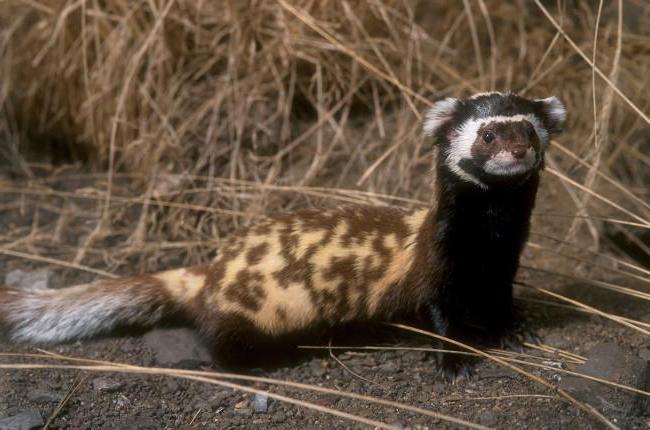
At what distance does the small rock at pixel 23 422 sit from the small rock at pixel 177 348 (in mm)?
595

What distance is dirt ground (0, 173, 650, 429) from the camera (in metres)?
2.55

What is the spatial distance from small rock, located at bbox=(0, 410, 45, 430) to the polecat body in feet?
1.82

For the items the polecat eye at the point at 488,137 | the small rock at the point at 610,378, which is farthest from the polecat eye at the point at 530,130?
the small rock at the point at 610,378

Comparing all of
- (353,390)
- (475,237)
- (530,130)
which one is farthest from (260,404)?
(530,130)

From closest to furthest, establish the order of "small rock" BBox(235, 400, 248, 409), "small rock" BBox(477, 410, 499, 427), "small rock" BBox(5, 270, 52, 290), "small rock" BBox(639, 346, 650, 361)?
"small rock" BBox(477, 410, 499, 427) < "small rock" BBox(235, 400, 248, 409) < "small rock" BBox(639, 346, 650, 361) < "small rock" BBox(5, 270, 52, 290)

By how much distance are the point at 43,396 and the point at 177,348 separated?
1.89 feet

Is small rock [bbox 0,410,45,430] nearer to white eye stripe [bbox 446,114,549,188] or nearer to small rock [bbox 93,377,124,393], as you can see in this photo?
small rock [bbox 93,377,124,393]

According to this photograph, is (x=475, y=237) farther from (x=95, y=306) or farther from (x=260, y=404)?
(x=95, y=306)

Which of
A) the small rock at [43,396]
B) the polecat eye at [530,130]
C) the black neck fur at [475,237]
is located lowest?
the small rock at [43,396]

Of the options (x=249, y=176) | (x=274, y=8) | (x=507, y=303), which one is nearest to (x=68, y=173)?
(x=249, y=176)

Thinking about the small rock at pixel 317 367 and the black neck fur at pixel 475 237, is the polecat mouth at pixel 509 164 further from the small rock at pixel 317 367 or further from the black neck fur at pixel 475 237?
the small rock at pixel 317 367

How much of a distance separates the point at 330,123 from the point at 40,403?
232 centimetres

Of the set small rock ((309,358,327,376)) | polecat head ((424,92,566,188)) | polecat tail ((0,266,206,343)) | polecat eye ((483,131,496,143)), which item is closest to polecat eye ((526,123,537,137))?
polecat head ((424,92,566,188))

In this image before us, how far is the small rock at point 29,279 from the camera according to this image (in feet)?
11.9
